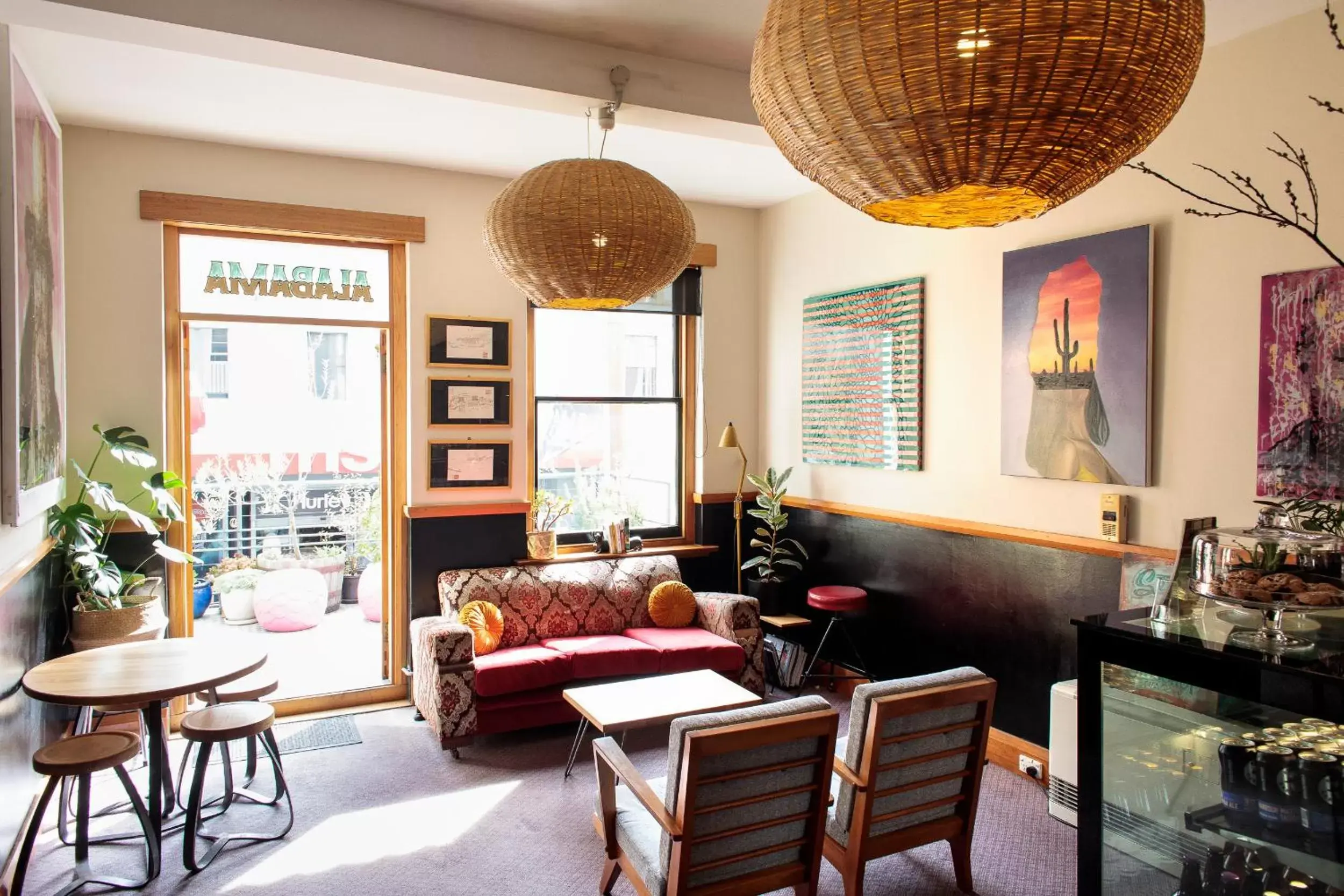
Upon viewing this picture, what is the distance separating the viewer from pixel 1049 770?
3.71m

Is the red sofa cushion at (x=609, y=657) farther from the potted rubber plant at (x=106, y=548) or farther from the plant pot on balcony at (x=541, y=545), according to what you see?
the potted rubber plant at (x=106, y=548)

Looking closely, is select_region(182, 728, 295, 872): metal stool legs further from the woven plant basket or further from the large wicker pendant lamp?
the large wicker pendant lamp

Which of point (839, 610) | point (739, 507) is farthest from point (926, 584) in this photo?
point (739, 507)

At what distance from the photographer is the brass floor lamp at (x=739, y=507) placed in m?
5.81

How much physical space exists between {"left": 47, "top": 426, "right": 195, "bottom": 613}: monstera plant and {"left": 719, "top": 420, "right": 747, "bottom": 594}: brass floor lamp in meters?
3.11

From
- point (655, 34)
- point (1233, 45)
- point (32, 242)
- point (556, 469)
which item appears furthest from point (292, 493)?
point (1233, 45)

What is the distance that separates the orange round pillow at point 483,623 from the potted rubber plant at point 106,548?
4.49 ft

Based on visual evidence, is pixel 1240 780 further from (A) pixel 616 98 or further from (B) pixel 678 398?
(B) pixel 678 398

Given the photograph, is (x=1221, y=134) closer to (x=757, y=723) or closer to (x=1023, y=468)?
(x=1023, y=468)

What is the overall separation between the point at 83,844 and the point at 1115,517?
4.13m

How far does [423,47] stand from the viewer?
Answer: 3064mm

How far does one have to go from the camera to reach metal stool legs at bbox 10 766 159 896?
2.93 metres

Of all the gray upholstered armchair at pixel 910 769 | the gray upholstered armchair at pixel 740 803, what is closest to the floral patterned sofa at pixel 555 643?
the gray upholstered armchair at pixel 740 803

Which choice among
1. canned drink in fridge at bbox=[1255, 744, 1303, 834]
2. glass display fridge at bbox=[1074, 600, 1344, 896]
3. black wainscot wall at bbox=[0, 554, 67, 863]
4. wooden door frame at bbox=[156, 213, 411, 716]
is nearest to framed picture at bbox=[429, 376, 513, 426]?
wooden door frame at bbox=[156, 213, 411, 716]
